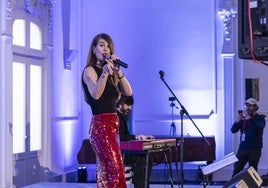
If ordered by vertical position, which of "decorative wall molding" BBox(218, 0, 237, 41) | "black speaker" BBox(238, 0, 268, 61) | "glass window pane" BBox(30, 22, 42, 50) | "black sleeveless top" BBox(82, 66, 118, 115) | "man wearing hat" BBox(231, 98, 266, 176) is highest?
"decorative wall molding" BBox(218, 0, 237, 41)

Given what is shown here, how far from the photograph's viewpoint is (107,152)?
11.6 ft

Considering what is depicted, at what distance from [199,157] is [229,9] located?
291 cm

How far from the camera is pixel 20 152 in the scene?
8.03 m

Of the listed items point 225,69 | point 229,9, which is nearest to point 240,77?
point 225,69

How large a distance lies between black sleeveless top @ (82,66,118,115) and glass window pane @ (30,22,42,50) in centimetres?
508

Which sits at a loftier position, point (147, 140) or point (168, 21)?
point (168, 21)

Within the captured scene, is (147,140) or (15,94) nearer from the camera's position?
(147,140)

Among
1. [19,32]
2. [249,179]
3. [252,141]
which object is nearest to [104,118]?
[249,179]

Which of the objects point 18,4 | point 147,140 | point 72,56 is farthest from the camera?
point 72,56

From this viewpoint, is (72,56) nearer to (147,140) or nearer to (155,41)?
(155,41)

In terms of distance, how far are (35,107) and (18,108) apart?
584mm

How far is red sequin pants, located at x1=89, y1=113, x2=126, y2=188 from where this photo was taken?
139 inches

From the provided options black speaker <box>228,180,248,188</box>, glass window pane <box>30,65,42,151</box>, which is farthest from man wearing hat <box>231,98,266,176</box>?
black speaker <box>228,180,248,188</box>

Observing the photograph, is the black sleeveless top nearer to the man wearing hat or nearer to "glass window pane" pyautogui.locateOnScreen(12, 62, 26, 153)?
the man wearing hat
